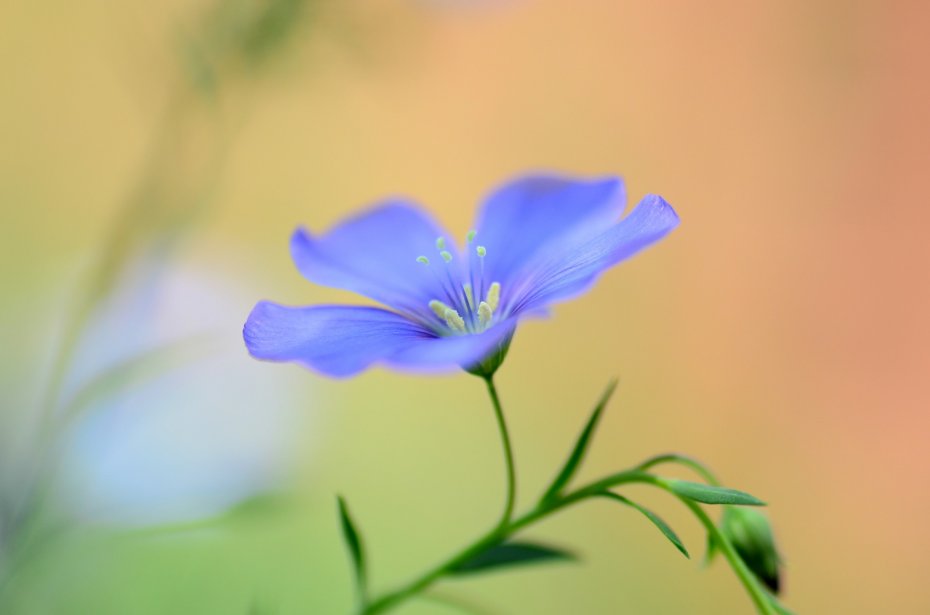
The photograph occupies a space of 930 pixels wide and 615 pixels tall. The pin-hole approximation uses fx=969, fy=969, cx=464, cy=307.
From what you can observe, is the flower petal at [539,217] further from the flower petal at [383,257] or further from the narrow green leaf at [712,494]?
the narrow green leaf at [712,494]

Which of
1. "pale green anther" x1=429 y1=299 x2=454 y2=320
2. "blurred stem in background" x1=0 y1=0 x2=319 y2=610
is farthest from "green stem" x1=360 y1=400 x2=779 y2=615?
"blurred stem in background" x1=0 y1=0 x2=319 y2=610

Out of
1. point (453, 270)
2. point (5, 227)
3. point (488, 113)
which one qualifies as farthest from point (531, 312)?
point (488, 113)

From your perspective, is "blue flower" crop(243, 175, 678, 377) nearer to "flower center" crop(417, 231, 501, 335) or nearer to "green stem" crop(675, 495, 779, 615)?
"flower center" crop(417, 231, 501, 335)

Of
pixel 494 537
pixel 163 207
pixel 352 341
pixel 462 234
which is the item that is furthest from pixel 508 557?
pixel 462 234

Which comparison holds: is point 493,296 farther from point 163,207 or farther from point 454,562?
point 163,207

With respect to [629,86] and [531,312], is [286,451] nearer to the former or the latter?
[531,312]
